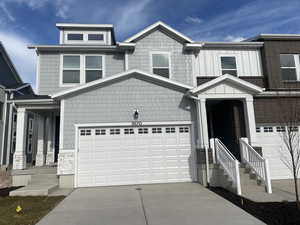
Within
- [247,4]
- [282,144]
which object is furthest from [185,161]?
[247,4]

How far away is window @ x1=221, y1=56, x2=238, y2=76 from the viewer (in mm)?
12273

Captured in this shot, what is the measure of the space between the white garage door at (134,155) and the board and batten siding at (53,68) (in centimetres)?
391

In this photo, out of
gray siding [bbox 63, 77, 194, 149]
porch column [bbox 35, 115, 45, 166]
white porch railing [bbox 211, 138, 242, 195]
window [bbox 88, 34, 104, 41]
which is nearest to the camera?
white porch railing [bbox 211, 138, 242, 195]

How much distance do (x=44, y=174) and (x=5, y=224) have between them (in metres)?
4.65

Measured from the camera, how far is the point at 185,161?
9305mm

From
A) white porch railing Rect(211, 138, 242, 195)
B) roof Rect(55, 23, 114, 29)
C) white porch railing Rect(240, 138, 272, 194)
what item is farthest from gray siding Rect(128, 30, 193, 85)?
white porch railing Rect(240, 138, 272, 194)

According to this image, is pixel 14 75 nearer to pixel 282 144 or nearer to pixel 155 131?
pixel 155 131

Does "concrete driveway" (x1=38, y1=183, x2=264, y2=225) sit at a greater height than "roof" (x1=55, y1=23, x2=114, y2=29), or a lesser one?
lesser

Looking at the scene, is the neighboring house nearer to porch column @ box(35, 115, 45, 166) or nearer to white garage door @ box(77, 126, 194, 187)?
porch column @ box(35, 115, 45, 166)

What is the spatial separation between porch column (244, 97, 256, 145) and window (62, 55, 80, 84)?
27.2ft

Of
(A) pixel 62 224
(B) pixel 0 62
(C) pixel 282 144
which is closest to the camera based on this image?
(A) pixel 62 224

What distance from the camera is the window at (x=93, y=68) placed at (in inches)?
460

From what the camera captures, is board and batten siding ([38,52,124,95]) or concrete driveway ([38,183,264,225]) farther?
board and batten siding ([38,52,124,95])

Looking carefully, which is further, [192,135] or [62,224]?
[192,135]
